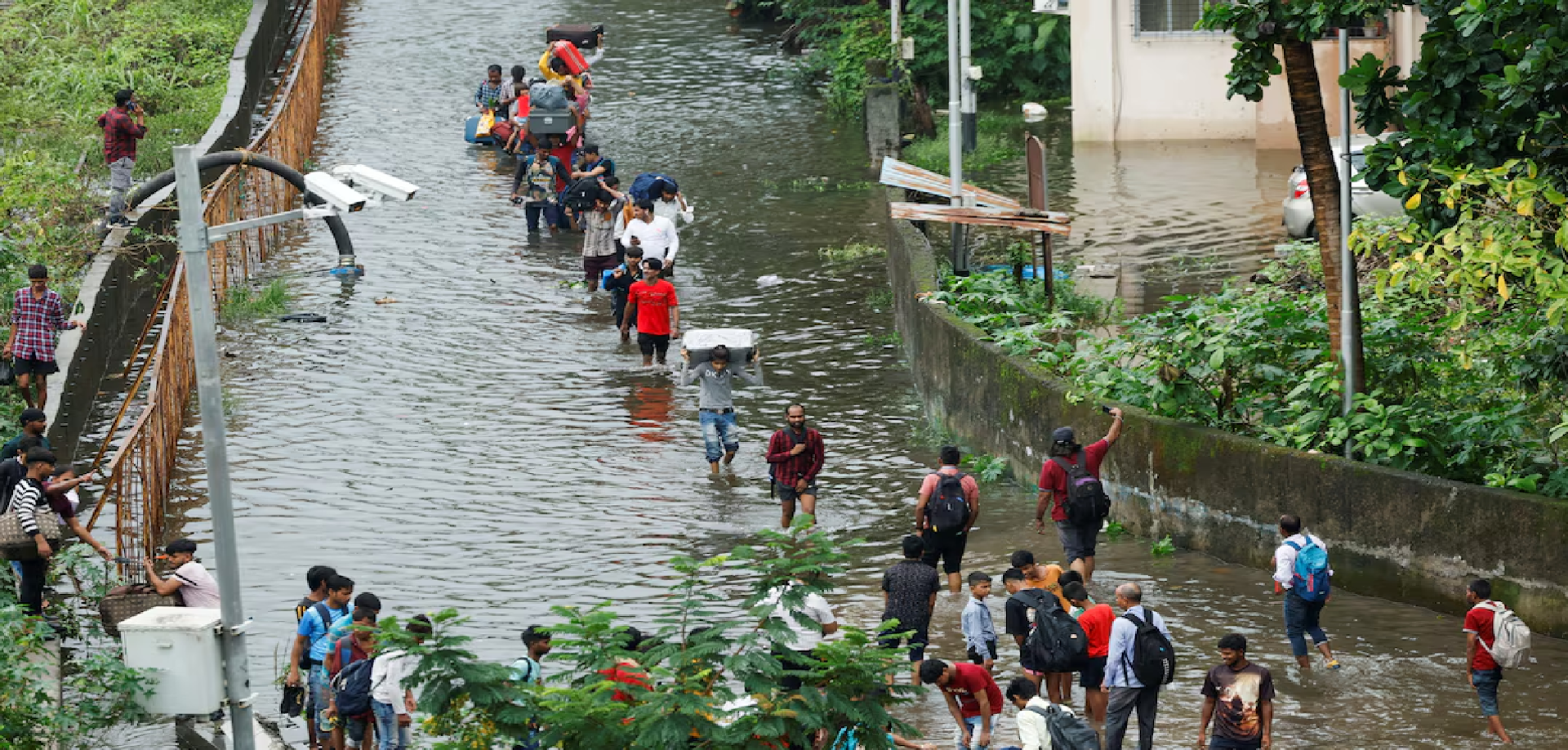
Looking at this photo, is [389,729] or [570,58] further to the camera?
[570,58]

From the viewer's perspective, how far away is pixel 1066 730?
34.7ft

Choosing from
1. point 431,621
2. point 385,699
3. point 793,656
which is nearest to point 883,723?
point 793,656

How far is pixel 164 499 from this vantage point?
16562mm

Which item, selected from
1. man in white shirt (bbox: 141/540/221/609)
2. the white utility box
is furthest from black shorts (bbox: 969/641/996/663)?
man in white shirt (bbox: 141/540/221/609)

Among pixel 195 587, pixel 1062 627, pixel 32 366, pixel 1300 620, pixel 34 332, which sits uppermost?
pixel 34 332

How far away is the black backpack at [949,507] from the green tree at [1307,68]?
3064 mm

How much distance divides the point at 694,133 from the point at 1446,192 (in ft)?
66.1

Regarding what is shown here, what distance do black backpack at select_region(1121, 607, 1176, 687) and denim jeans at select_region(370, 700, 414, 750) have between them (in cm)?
407

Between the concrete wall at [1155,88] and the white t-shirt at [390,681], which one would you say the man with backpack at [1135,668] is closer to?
the white t-shirt at [390,681]

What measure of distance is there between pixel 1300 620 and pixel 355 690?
573 cm

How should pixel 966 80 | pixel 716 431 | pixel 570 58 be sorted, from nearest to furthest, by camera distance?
pixel 716 431 → pixel 966 80 → pixel 570 58

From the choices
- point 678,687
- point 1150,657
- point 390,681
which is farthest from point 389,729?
point 1150,657

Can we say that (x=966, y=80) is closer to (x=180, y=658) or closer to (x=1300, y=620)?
(x=1300, y=620)

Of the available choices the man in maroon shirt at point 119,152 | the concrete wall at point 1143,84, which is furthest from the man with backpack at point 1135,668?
the concrete wall at point 1143,84
